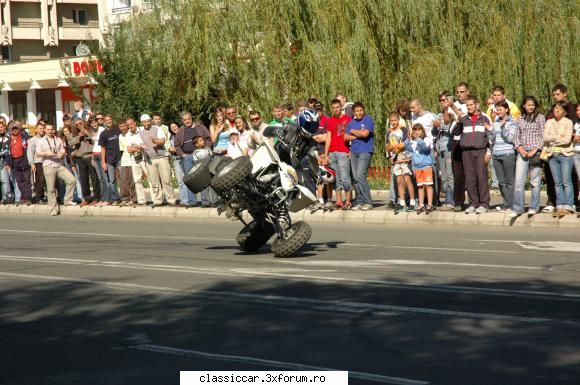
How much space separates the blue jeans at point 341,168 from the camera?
23.6 metres

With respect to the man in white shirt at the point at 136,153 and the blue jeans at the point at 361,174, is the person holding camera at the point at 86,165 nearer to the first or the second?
the man in white shirt at the point at 136,153

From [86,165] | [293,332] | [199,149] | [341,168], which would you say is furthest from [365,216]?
[293,332]

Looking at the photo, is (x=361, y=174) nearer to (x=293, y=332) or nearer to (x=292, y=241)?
(x=292, y=241)

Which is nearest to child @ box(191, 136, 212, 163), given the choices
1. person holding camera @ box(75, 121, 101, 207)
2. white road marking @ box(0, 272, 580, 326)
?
person holding camera @ box(75, 121, 101, 207)

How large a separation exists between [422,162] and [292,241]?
25.3ft

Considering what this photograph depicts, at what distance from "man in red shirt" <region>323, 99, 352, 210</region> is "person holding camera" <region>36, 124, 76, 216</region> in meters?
7.79

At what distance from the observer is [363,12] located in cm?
3347

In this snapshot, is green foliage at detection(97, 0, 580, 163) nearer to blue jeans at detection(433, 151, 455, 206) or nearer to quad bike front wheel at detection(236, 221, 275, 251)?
blue jeans at detection(433, 151, 455, 206)

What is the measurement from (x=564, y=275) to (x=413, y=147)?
9.73m

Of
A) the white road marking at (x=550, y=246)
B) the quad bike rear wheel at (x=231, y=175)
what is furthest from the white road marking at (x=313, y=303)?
the white road marking at (x=550, y=246)

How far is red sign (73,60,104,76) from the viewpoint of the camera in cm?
4586

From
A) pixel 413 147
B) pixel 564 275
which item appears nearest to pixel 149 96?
pixel 413 147

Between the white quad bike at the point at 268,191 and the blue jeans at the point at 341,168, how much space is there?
8.36 meters

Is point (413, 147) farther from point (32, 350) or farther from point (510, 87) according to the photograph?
point (32, 350)
